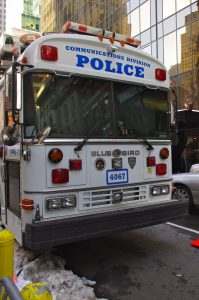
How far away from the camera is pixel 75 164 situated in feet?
15.8

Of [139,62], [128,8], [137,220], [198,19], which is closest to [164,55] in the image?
[198,19]

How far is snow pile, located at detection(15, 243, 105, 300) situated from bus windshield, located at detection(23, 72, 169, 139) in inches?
69.0

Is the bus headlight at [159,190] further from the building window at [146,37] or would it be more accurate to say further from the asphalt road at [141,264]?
the building window at [146,37]

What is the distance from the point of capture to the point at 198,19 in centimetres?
1831

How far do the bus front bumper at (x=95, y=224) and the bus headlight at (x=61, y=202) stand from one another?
0.69 ft

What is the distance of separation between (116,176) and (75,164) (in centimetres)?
73

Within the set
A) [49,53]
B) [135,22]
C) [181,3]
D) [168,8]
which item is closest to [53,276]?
[49,53]

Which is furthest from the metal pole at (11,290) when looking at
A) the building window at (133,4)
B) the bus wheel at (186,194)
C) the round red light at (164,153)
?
the building window at (133,4)

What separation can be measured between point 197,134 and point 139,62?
38.8ft

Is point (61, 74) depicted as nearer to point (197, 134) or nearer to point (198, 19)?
point (197, 134)

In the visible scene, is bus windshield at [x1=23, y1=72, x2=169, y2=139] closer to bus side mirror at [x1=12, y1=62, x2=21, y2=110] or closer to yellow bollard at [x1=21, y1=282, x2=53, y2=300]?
bus side mirror at [x1=12, y1=62, x2=21, y2=110]

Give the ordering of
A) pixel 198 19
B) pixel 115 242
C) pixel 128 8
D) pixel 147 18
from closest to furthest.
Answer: pixel 115 242, pixel 198 19, pixel 147 18, pixel 128 8

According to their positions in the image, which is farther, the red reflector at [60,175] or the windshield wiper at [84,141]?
the windshield wiper at [84,141]

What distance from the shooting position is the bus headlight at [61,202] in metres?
4.61
